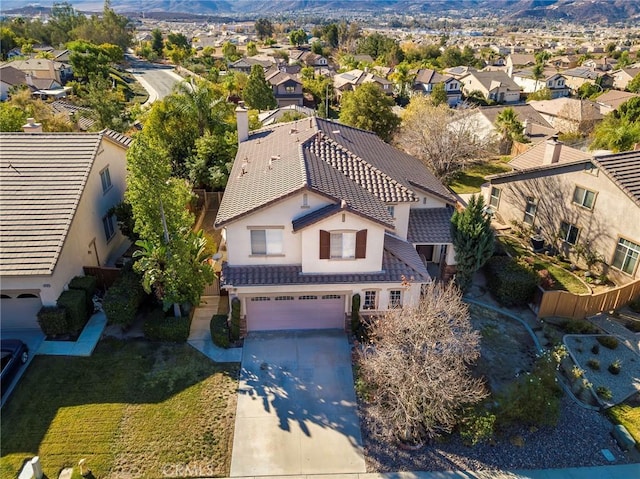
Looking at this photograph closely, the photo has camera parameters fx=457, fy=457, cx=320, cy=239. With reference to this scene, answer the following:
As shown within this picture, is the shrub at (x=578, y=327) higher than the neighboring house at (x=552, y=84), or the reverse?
the shrub at (x=578, y=327)

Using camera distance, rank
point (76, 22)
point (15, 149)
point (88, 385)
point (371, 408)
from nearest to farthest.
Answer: point (371, 408)
point (88, 385)
point (15, 149)
point (76, 22)

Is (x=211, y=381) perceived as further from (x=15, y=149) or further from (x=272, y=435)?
(x=15, y=149)

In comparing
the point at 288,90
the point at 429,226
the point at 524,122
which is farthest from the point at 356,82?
the point at 429,226

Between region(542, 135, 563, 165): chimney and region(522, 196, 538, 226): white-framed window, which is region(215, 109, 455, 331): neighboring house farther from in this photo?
region(542, 135, 563, 165): chimney

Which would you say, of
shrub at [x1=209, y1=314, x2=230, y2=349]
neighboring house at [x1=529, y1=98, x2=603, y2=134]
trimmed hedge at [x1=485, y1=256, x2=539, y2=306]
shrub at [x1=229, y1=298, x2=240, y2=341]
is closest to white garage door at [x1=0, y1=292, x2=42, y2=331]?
shrub at [x1=209, y1=314, x2=230, y2=349]

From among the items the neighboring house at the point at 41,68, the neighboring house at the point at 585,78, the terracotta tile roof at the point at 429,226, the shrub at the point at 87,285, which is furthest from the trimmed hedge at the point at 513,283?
the neighboring house at the point at 585,78

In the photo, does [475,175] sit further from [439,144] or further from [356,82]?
[356,82]

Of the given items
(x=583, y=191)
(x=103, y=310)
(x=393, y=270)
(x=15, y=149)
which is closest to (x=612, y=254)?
(x=583, y=191)

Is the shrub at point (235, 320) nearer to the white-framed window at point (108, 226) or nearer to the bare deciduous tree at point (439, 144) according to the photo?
the white-framed window at point (108, 226)
